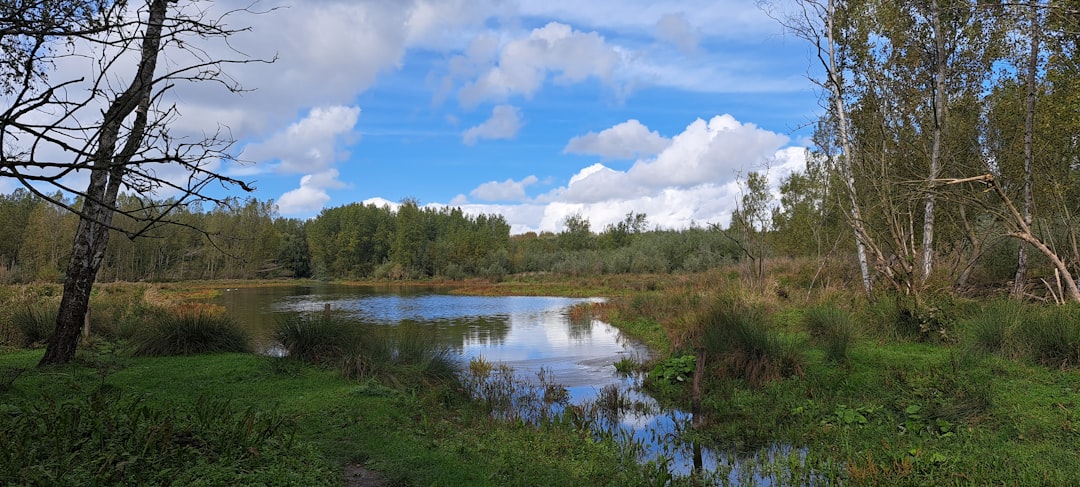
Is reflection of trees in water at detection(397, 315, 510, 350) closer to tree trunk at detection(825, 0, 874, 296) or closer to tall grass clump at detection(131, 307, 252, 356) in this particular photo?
tall grass clump at detection(131, 307, 252, 356)

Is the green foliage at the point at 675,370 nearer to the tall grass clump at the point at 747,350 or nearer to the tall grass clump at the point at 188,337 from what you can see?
the tall grass clump at the point at 747,350

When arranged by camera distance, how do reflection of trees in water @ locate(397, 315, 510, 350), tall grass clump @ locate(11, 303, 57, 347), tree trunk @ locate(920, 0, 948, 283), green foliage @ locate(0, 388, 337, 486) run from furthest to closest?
reflection of trees in water @ locate(397, 315, 510, 350), tree trunk @ locate(920, 0, 948, 283), tall grass clump @ locate(11, 303, 57, 347), green foliage @ locate(0, 388, 337, 486)

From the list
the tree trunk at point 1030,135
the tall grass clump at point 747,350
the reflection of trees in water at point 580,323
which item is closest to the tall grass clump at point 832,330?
the tall grass clump at point 747,350

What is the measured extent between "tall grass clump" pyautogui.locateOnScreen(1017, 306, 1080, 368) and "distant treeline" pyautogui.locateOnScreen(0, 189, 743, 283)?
35671 millimetres

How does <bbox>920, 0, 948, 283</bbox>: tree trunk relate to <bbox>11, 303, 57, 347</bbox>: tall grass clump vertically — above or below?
above

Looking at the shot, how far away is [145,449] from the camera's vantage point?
4.42 metres

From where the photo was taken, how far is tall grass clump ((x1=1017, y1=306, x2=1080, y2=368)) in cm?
812

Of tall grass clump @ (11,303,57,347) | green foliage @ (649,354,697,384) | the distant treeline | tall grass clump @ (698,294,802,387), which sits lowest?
green foliage @ (649,354,697,384)

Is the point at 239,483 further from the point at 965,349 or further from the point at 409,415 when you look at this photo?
the point at 965,349

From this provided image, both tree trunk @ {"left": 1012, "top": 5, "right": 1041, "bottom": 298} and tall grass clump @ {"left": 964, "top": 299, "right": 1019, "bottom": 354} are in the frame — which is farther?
tree trunk @ {"left": 1012, "top": 5, "right": 1041, "bottom": 298}

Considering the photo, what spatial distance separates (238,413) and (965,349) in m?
10.1

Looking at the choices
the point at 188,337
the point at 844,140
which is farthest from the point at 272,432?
the point at 844,140

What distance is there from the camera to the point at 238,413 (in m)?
6.46

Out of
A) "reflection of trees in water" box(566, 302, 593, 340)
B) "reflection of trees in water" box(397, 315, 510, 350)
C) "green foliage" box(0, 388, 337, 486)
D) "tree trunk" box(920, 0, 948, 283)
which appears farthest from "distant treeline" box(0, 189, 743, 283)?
"green foliage" box(0, 388, 337, 486)
